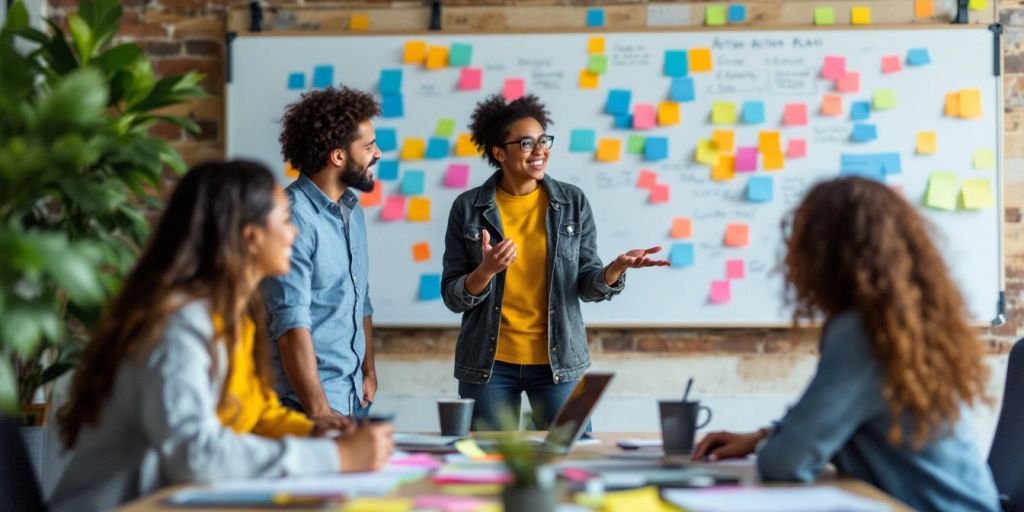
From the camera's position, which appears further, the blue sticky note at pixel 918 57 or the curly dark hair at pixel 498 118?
the blue sticky note at pixel 918 57

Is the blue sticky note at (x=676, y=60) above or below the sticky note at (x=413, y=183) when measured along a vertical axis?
above

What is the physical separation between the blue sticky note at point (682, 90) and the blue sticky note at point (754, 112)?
7.6 inches

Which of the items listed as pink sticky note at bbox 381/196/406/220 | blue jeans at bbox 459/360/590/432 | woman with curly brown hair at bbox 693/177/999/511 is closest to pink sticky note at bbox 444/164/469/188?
pink sticky note at bbox 381/196/406/220

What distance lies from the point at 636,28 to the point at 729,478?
2.49 meters

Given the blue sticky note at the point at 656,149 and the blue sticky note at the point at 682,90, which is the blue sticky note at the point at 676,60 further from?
the blue sticky note at the point at 656,149

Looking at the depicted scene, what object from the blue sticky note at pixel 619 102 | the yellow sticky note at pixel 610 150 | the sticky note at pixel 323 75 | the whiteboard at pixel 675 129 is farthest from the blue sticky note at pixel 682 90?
the sticky note at pixel 323 75

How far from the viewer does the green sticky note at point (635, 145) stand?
3.85 meters

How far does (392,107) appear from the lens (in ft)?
12.8

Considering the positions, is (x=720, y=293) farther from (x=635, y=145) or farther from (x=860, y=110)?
(x=860, y=110)

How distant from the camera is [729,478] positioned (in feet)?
5.48

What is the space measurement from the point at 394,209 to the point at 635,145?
2.97ft

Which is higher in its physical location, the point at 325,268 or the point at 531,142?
the point at 531,142

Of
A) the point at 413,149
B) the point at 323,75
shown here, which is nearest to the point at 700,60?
the point at 413,149

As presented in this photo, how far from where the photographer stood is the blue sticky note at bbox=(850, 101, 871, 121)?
382 centimetres
